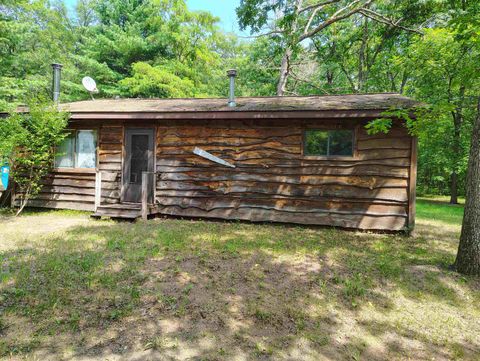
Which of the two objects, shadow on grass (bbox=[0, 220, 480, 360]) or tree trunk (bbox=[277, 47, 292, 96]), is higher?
tree trunk (bbox=[277, 47, 292, 96])

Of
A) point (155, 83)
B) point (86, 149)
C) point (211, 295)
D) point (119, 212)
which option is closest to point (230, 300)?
point (211, 295)

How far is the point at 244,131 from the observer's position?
8.30 m

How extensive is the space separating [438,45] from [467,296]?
14400mm

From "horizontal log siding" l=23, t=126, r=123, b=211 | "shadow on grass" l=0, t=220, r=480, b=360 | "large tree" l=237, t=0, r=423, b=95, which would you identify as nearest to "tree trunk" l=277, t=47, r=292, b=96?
"large tree" l=237, t=0, r=423, b=95

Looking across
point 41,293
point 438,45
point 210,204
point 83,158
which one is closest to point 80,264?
point 41,293

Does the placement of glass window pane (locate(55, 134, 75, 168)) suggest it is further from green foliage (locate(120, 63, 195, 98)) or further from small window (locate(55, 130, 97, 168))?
green foliage (locate(120, 63, 195, 98))

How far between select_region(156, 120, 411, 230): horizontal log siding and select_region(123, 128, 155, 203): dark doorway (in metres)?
0.35

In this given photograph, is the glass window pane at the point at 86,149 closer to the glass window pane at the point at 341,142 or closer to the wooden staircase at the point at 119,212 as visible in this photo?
the wooden staircase at the point at 119,212

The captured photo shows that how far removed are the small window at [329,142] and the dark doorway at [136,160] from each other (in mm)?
4477

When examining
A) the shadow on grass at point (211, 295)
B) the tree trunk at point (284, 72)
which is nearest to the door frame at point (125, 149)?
the shadow on grass at point (211, 295)

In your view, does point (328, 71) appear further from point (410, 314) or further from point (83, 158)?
point (410, 314)

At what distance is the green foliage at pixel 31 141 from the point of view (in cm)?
833

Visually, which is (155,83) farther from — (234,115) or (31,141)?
(234,115)

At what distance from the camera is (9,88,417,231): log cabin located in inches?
291
